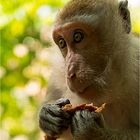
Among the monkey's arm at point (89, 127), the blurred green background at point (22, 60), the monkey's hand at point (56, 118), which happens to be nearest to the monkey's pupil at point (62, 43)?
the monkey's hand at point (56, 118)

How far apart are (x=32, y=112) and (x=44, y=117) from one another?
8.13ft

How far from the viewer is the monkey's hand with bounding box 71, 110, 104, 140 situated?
11.3 feet

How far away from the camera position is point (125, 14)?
4238 millimetres

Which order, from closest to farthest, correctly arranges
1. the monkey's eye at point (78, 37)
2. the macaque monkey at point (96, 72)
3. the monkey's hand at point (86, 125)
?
the monkey's hand at point (86, 125) < the macaque monkey at point (96, 72) < the monkey's eye at point (78, 37)

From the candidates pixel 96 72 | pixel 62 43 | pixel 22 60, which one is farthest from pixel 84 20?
pixel 22 60

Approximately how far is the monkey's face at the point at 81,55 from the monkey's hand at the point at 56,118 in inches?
8.3

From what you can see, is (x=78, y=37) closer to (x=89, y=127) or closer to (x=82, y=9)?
(x=82, y=9)

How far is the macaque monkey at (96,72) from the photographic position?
11.7 ft

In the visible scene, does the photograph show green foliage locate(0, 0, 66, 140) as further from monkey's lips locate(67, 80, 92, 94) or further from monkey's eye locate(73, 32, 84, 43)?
monkey's lips locate(67, 80, 92, 94)

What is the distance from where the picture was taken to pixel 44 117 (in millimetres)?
3748

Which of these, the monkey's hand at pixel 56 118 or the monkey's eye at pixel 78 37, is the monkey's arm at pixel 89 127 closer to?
the monkey's hand at pixel 56 118

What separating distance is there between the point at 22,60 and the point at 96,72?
2.24 m

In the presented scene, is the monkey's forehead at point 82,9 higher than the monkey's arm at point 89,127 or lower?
higher

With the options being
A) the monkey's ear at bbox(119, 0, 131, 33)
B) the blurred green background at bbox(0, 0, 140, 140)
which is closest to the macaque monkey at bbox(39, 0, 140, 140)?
the monkey's ear at bbox(119, 0, 131, 33)
